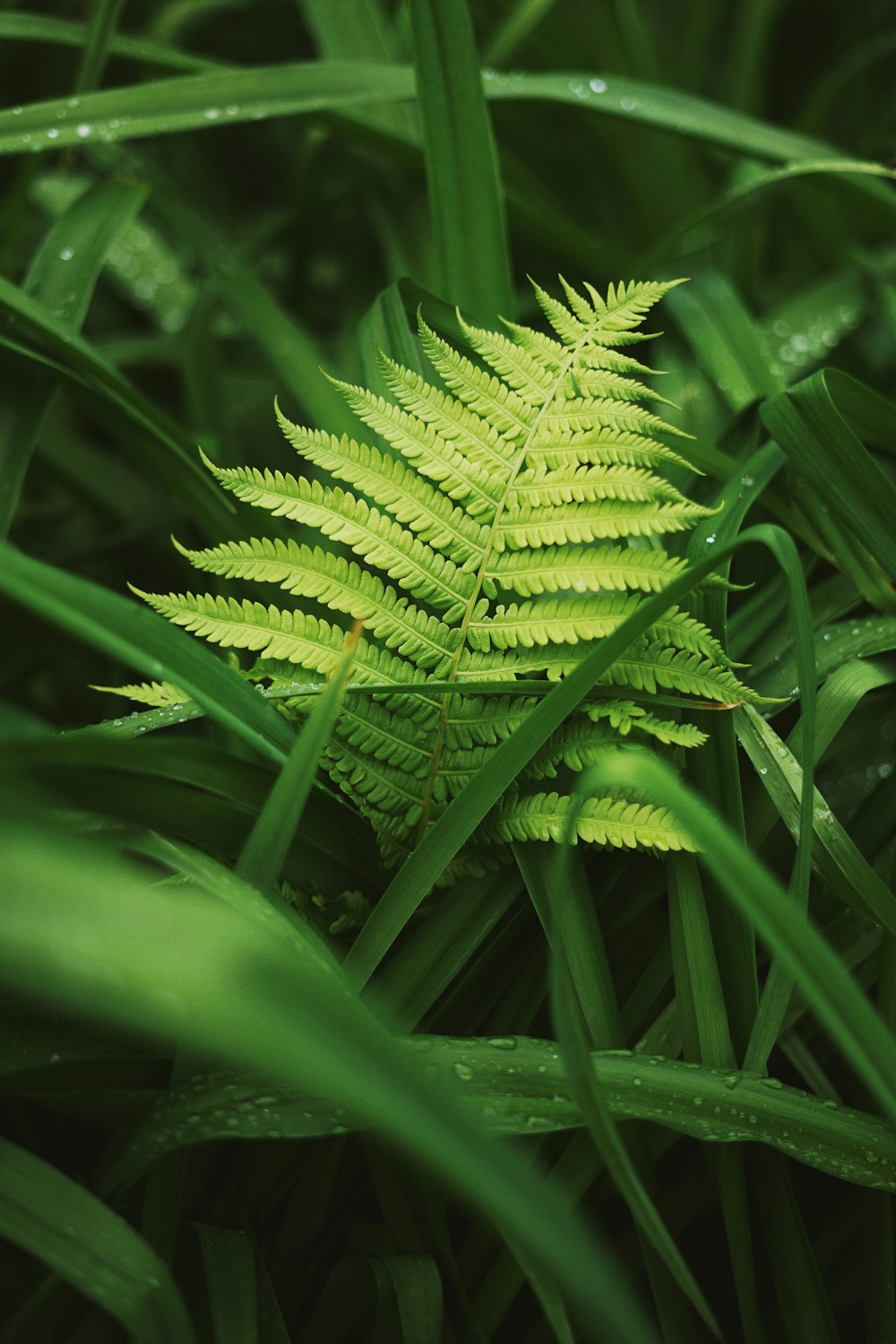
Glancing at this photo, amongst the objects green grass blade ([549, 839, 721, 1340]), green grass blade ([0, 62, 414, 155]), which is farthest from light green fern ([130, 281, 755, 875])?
green grass blade ([0, 62, 414, 155])

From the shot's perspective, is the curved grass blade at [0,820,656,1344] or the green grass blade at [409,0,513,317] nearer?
the curved grass blade at [0,820,656,1344]

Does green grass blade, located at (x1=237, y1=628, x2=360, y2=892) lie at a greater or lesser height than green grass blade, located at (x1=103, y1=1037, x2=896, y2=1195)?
greater

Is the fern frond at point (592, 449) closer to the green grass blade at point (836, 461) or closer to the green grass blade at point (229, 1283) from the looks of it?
the green grass blade at point (836, 461)

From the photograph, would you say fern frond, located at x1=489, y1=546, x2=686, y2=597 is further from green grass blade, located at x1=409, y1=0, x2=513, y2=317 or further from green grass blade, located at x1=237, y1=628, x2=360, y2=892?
green grass blade, located at x1=409, y1=0, x2=513, y2=317

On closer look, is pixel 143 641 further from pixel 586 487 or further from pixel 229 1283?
pixel 229 1283

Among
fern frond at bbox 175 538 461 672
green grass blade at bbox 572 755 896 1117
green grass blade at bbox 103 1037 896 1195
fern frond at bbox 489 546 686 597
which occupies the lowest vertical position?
green grass blade at bbox 103 1037 896 1195

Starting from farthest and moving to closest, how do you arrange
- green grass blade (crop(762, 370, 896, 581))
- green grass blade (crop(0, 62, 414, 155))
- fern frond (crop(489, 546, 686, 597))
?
green grass blade (crop(0, 62, 414, 155))
green grass blade (crop(762, 370, 896, 581))
fern frond (crop(489, 546, 686, 597))

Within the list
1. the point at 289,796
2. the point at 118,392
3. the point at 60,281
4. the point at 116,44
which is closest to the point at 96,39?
the point at 116,44
